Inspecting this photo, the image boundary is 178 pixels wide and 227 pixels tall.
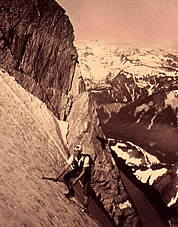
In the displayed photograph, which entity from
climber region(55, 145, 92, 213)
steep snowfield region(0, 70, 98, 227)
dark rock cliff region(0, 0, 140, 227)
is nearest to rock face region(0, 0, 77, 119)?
dark rock cliff region(0, 0, 140, 227)

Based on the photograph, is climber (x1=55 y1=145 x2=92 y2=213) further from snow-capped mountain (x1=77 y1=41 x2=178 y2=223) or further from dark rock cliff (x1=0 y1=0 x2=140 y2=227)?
snow-capped mountain (x1=77 y1=41 x2=178 y2=223)

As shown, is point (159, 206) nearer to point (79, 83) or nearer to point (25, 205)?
point (79, 83)

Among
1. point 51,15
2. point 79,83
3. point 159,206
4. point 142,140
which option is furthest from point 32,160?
point 142,140

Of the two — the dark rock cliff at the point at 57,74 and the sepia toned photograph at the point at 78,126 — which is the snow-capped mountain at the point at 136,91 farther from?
the dark rock cliff at the point at 57,74

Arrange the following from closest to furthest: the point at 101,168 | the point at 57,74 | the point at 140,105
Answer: the point at 101,168, the point at 57,74, the point at 140,105

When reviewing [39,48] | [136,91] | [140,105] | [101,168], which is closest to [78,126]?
[101,168]

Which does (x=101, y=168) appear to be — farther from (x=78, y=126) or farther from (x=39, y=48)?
(x=39, y=48)

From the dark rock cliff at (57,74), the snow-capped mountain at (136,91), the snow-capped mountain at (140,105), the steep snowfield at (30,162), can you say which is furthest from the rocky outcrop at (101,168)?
the snow-capped mountain at (136,91)
